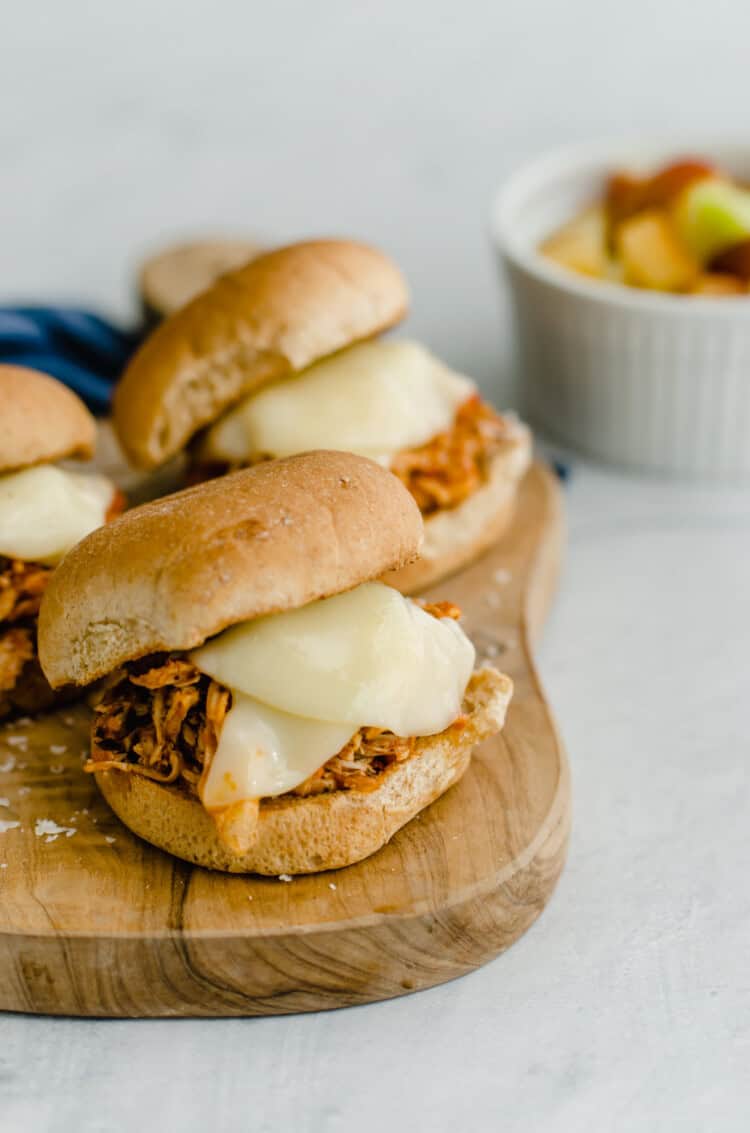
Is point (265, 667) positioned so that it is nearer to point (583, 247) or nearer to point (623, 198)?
point (583, 247)

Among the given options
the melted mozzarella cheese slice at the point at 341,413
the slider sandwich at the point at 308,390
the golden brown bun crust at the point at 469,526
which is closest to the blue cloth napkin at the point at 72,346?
the slider sandwich at the point at 308,390

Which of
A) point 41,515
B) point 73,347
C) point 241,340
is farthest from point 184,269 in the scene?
point 41,515

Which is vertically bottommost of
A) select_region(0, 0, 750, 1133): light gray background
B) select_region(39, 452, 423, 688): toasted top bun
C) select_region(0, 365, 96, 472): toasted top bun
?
select_region(0, 0, 750, 1133): light gray background

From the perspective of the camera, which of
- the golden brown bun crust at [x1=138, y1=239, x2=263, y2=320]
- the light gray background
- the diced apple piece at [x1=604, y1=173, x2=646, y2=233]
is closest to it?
the light gray background

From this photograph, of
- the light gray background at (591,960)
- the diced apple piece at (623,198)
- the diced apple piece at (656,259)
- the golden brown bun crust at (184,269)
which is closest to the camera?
the light gray background at (591,960)

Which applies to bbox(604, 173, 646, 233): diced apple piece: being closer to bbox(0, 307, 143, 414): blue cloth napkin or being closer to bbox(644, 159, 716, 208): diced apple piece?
bbox(644, 159, 716, 208): diced apple piece

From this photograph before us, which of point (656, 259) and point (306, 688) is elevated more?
point (306, 688)

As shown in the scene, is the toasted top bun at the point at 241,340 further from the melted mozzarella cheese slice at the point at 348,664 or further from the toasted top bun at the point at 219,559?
the melted mozzarella cheese slice at the point at 348,664

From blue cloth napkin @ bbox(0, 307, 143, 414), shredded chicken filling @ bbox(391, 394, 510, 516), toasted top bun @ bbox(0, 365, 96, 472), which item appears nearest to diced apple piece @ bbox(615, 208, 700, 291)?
shredded chicken filling @ bbox(391, 394, 510, 516)
